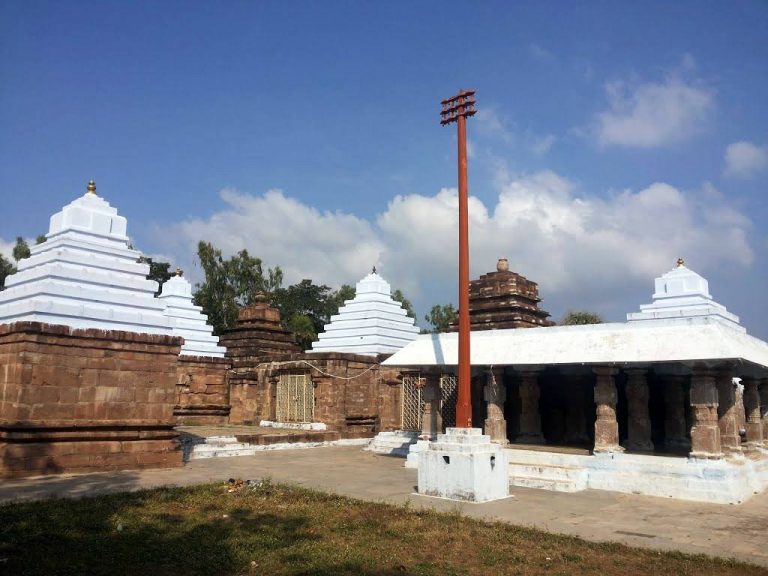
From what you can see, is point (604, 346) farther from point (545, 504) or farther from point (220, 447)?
point (220, 447)

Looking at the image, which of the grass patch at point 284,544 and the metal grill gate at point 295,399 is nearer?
the grass patch at point 284,544

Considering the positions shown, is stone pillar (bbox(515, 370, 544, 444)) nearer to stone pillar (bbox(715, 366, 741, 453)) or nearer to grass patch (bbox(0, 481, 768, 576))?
stone pillar (bbox(715, 366, 741, 453))

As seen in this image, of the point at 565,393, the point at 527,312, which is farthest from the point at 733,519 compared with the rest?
the point at 527,312

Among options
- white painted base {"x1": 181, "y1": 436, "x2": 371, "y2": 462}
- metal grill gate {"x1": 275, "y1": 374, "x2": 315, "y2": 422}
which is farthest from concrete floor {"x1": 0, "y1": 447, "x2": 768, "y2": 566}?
metal grill gate {"x1": 275, "y1": 374, "x2": 315, "y2": 422}

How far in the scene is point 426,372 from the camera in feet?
48.3

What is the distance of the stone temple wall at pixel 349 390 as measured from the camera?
64.4ft

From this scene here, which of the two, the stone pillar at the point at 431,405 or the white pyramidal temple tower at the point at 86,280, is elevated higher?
the white pyramidal temple tower at the point at 86,280

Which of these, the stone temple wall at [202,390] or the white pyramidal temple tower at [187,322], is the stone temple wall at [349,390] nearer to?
the stone temple wall at [202,390]

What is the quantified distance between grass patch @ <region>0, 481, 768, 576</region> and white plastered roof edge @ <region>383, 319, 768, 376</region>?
4.89 m

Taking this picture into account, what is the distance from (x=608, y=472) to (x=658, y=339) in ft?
8.52

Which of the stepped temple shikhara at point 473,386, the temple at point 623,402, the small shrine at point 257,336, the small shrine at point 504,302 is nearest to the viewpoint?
the temple at point 623,402

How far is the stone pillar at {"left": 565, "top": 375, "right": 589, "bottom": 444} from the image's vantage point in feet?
49.9

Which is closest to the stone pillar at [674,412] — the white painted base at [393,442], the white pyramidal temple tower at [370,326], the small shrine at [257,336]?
the white painted base at [393,442]

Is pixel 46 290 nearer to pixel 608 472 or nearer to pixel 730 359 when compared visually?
pixel 608 472
